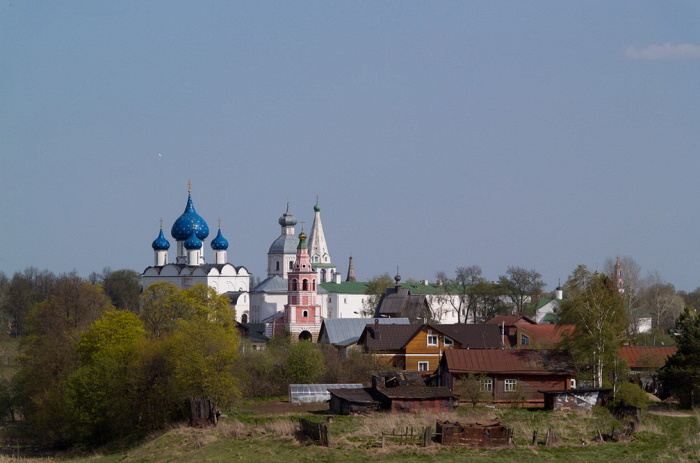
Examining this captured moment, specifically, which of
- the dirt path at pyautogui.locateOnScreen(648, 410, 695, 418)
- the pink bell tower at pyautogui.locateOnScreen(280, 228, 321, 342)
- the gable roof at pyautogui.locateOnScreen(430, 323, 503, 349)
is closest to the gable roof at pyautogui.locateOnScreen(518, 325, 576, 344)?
the gable roof at pyautogui.locateOnScreen(430, 323, 503, 349)

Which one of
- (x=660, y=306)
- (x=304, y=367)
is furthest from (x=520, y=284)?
(x=304, y=367)

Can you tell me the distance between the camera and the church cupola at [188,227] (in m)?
77.2

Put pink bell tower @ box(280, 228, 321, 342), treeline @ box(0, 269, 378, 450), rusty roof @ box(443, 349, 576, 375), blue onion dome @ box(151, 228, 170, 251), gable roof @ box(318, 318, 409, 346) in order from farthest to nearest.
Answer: blue onion dome @ box(151, 228, 170, 251), pink bell tower @ box(280, 228, 321, 342), gable roof @ box(318, 318, 409, 346), rusty roof @ box(443, 349, 576, 375), treeline @ box(0, 269, 378, 450)

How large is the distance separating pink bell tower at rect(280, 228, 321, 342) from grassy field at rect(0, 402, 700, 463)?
3628cm

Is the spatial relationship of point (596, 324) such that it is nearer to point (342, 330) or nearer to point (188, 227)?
point (342, 330)

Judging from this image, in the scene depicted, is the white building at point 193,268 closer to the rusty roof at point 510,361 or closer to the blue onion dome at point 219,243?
the blue onion dome at point 219,243

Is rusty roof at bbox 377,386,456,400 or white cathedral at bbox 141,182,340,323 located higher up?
white cathedral at bbox 141,182,340,323

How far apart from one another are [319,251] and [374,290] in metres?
19.1

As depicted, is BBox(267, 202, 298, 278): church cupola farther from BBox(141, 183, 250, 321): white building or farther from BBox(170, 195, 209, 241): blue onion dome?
BBox(170, 195, 209, 241): blue onion dome

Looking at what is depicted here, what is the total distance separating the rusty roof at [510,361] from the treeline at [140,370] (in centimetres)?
716

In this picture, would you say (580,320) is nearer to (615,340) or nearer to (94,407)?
(615,340)

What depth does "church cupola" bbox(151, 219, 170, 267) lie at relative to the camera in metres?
80.3

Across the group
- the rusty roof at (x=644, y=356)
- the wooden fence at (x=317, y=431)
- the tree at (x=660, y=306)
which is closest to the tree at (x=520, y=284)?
the tree at (x=660, y=306)

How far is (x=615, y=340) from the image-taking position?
31.6 metres
